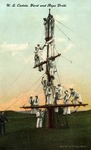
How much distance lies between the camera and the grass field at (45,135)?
973cm

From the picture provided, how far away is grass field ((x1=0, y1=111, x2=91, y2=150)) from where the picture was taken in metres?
9.73

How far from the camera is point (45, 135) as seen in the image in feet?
32.6

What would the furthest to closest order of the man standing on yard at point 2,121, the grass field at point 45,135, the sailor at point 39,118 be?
the sailor at point 39,118, the man standing on yard at point 2,121, the grass field at point 45,135

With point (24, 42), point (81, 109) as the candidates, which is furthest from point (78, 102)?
point (24, 42)

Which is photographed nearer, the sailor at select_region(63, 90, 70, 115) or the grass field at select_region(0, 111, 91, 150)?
the grass field at select_region(0, 111, 91, 150)

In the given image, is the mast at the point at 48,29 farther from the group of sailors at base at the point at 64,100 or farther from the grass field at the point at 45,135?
the grass field at the point at 45,135

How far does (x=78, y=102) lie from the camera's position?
10203 millimetres

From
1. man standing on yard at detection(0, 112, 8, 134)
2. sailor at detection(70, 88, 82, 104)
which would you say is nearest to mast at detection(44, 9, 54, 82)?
sailor at detection(70, 88, 82, 104)

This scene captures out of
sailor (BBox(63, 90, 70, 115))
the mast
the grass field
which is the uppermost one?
the mast

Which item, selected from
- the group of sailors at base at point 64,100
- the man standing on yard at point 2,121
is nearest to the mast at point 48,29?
the group of sailors at base at point 64,100

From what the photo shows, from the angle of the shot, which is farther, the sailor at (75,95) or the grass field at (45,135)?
the sailor at (75,95)

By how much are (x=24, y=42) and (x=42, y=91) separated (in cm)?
96

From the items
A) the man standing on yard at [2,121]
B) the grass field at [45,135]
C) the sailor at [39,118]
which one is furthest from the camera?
the sailor at [39,118]

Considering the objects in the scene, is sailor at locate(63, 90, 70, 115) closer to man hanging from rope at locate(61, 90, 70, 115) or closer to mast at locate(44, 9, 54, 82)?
man hanging from rope at locate(61, 90, 70, 115)
